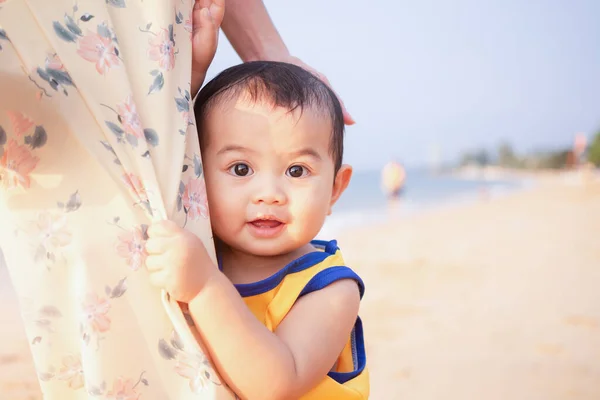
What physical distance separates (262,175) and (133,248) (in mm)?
357

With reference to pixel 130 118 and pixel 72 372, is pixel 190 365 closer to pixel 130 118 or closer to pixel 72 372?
pixel 72 372

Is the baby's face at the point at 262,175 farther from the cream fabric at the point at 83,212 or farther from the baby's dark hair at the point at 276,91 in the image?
the cream fabric at the point at 83,212

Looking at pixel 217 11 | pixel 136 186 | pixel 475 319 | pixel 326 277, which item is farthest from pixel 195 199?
pixel 475 319

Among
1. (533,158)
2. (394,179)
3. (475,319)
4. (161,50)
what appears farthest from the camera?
(533,158)

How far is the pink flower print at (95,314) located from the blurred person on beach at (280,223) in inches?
7.2

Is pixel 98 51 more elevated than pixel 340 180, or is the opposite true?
pixel 98 51

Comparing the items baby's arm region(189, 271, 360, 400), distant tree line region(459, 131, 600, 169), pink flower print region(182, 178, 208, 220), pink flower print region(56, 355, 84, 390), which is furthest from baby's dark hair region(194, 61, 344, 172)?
distant tree line region(459, 131, 600, 169)

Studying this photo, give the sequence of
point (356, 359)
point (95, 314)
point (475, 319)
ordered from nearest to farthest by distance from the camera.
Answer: point (95, 314), point (356, 359), point (475, 319)

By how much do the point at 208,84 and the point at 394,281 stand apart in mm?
5892

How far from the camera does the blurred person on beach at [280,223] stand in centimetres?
117

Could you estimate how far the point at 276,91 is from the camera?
1.34 metres

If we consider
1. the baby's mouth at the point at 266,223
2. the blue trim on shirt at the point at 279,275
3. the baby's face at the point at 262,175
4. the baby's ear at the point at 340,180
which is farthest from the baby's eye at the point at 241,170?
the baby's ear at the point at 340,180

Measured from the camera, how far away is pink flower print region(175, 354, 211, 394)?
3.44 ft

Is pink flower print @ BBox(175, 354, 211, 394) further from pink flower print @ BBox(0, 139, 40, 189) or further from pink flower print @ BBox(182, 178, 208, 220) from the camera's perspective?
pink flower print @ BBox(0, 139, 40, 189)
